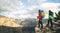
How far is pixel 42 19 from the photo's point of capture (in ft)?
27.1

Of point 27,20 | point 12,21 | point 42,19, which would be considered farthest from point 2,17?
point 42,19

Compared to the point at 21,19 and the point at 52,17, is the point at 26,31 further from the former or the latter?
the point at 52,17

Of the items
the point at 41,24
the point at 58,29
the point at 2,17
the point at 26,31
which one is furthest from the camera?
the point at 2,17

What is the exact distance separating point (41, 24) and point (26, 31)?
113 cm

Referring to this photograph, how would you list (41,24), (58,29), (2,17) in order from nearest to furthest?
(58,29) → (41,24) → (2,17)

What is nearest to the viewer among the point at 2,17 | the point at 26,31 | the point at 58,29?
the point at 58,29

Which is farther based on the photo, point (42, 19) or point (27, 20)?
point (27, 20)

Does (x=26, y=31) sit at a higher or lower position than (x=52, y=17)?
lower

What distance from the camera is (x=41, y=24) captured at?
8070mm

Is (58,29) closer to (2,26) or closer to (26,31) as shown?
(26,31)

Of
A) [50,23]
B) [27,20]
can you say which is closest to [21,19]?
[27,20]

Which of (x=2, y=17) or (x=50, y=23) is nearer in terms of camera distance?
(x=50, y=23)

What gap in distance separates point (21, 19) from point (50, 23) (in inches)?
72.1

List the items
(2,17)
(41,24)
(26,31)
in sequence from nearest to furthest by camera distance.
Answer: (41,24)
(26,31)
(2,17)
